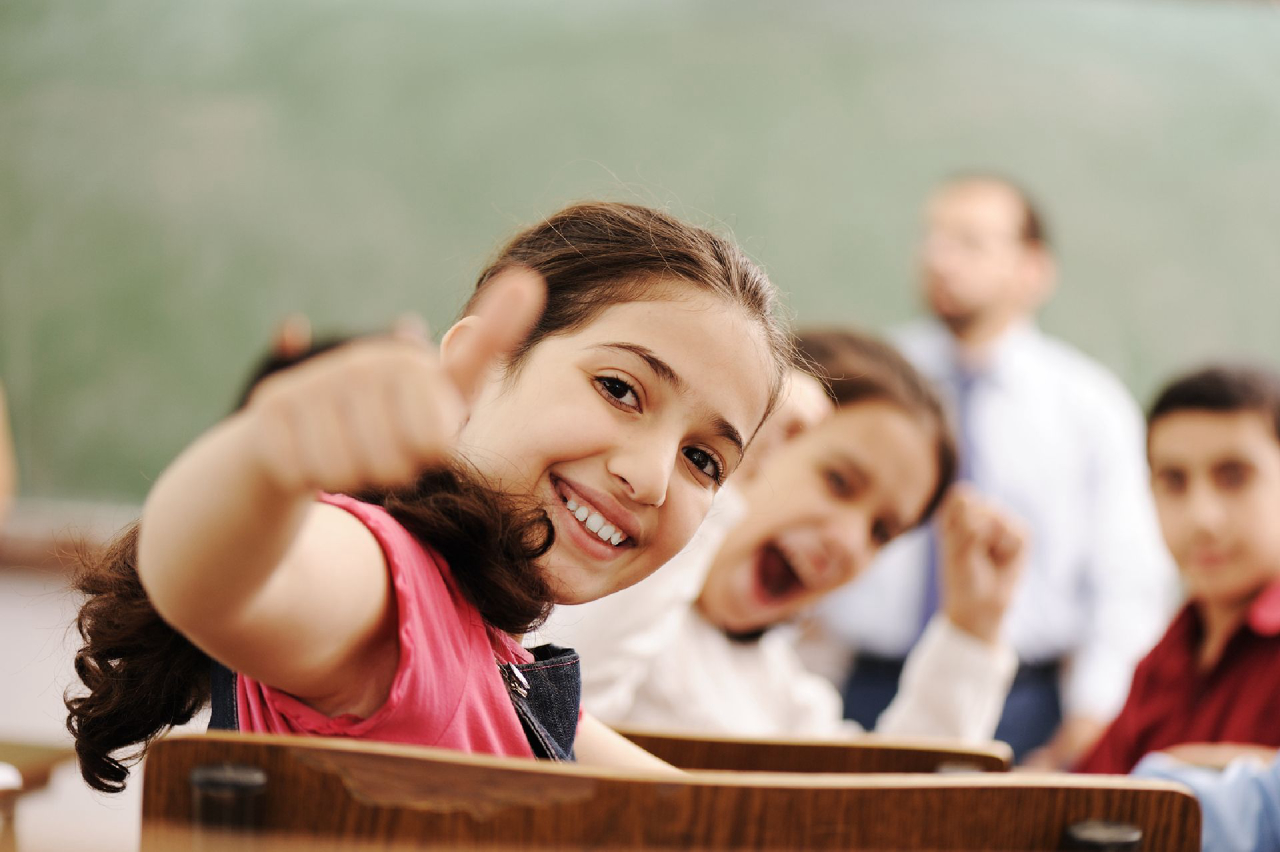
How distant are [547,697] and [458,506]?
0.16 meters

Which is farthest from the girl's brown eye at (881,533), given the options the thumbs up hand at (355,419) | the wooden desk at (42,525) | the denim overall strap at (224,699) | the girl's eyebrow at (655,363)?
the wooden desk at (42,525)

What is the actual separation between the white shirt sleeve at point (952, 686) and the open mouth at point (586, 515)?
78cm

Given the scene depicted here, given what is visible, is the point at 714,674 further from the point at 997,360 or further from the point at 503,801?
the point at 997,360

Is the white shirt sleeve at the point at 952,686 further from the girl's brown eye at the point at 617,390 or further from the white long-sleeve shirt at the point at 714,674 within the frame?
the girl's brown eye at the point at 617,390

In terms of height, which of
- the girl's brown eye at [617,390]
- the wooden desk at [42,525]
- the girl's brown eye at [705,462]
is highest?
the girl's brown eye at [617,390]

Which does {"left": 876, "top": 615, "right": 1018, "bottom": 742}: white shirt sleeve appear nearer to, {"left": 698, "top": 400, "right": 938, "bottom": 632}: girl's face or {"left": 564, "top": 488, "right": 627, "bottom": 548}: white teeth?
{"left": 698, "top": 400, "right": 938, "bottom": 632}: girl's face

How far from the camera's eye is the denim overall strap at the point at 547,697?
62 cm

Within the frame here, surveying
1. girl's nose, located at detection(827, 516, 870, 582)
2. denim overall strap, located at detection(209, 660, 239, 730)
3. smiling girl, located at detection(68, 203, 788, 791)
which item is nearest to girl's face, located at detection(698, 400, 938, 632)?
girl's nose, located at detection(827, 516, 870, 582)

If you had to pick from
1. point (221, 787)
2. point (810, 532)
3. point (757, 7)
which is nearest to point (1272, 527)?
point (810, 532)

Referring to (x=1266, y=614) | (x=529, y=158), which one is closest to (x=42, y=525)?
(x=529, y=158)

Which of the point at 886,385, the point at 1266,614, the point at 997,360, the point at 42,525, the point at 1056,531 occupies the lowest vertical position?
the point at 42,525

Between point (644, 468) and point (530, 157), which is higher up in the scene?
point (530, 157)

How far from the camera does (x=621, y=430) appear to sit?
589 millimetres

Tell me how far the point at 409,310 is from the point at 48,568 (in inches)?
40.3
